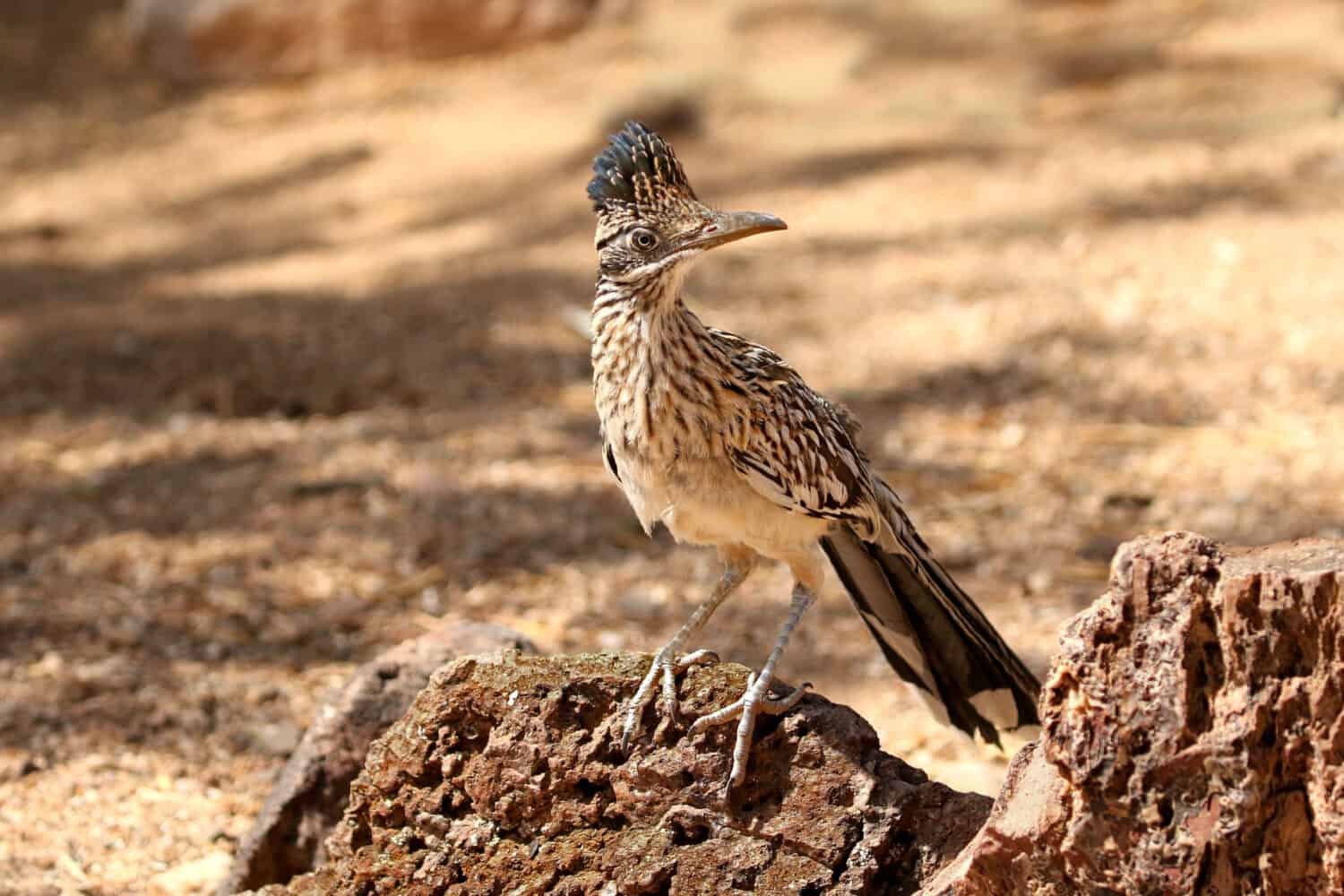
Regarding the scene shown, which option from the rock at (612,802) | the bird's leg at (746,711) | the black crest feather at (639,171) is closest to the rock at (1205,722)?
the rock at (612,802)

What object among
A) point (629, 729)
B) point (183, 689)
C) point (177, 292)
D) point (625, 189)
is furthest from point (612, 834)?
point (177, 292)

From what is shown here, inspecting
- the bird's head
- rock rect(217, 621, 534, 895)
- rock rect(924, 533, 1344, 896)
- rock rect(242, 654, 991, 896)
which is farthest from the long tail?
rock rect(924, 533, 1344, 896)

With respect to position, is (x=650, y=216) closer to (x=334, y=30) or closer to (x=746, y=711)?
(x=746, y=711)

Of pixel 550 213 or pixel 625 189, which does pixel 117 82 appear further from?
pixel 625 189

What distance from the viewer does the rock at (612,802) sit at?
9.89 ft

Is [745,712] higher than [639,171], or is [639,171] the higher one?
[639,171]

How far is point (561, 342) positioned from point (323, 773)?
185 inches

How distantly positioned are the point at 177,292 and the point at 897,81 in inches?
194

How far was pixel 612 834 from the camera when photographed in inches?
124

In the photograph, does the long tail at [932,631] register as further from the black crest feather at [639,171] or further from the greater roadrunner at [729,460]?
the black crest feather at [639,171]

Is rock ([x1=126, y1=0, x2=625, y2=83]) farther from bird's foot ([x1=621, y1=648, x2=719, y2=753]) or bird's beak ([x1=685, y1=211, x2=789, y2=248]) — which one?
bird's foot ([x1=621, y1=648, x2=719, y2=753])

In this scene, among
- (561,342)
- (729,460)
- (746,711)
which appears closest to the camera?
(746,711)

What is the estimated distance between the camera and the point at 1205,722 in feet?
7.86

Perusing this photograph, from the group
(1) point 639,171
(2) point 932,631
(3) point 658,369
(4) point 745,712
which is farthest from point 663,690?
(1) point 639,171
